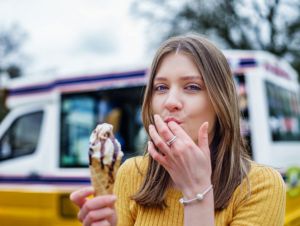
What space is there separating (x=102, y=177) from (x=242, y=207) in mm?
540

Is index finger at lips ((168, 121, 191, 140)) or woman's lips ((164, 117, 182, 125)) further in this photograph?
woman's lips ((164, 117, 182, 125))

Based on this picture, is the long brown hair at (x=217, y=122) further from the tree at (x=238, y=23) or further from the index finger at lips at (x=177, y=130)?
the tree at (x=238, y=23)

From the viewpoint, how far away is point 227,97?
58.6 inches

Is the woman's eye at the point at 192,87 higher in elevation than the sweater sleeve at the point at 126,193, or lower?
higher

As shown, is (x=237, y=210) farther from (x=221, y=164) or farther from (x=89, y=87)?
(x=89, y=87)

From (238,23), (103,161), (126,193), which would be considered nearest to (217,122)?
(126,193)

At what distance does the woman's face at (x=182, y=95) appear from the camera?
1.38 meters

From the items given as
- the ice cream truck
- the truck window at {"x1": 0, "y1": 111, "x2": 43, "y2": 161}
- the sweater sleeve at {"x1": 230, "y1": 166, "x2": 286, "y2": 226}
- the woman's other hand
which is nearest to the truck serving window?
the ice cream truck

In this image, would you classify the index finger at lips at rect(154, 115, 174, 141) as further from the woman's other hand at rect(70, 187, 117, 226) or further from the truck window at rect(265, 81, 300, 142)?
the truck window at rect(265, 81, 300, 142)

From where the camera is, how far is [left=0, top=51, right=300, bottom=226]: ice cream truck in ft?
14.7

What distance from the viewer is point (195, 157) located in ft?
3.92

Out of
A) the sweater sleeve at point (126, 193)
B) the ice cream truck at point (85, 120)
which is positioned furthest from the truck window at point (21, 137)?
the sweater sleeve at point (126, 193)

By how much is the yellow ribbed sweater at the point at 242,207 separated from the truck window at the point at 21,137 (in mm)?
4387

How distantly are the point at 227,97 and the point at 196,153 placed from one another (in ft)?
1.18
